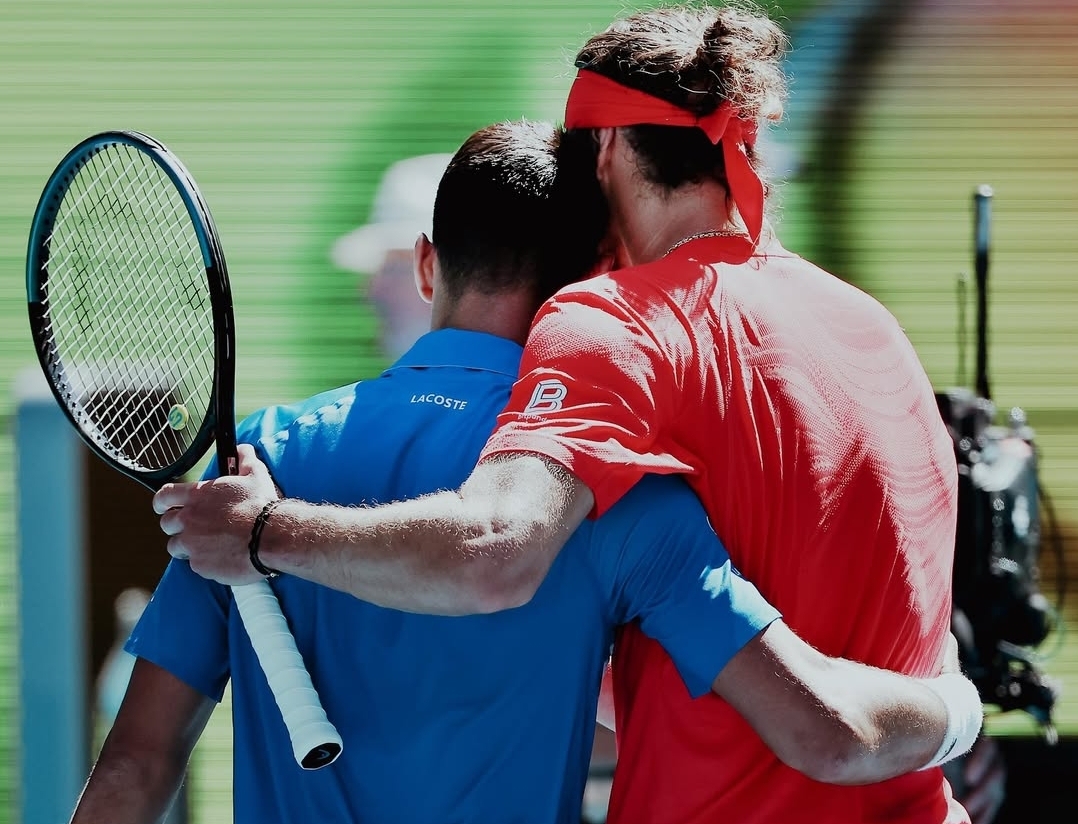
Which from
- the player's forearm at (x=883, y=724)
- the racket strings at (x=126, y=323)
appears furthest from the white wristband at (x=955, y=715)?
the racket strings at (x=126, y=323)

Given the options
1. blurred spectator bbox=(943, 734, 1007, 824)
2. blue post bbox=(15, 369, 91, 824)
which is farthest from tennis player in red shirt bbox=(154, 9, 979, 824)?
blurred spectator bbox=(943, 734, 1007, 824)

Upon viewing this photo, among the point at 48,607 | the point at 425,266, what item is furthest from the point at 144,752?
the point at 48,607

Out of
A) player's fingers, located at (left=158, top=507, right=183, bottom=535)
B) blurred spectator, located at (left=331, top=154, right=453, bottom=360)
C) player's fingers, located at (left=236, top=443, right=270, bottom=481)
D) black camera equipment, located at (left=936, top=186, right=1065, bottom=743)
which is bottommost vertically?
black camera equipment, located at (left=936, top=186, right=1065, bottom=743)

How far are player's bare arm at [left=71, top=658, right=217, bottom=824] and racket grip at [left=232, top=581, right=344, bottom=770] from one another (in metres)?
0.17

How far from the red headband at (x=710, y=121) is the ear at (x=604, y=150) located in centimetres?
2

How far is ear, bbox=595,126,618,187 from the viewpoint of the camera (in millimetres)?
1904

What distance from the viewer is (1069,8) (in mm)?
4508

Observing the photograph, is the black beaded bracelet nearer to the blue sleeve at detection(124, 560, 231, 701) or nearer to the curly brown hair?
the blue sleeve at detection(124, 560, 231, 701)

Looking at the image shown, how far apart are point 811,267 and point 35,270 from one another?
3.86 feet

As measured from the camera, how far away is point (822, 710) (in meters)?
1.59

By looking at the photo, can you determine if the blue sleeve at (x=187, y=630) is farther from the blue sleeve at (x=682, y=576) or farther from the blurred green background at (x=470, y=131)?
the blurred green background at (x=470, y=131)

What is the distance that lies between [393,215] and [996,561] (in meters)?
2.14

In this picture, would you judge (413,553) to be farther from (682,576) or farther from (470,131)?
(470,131)

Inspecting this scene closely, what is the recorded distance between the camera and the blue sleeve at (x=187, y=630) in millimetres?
1794
